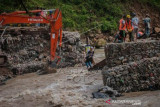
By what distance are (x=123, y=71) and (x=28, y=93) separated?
323 cm

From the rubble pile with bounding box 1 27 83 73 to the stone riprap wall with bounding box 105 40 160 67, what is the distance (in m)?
7.29

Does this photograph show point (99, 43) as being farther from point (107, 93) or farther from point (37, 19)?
point (107, 93)

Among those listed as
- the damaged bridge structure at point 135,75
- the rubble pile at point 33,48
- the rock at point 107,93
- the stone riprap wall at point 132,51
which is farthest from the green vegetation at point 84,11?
the rock at point 107,93

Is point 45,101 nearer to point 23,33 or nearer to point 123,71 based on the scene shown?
point 123,71

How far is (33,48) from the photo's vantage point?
1387cm

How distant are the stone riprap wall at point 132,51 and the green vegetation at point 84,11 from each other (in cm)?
1405

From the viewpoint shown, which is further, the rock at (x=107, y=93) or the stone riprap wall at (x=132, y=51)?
the stone riprap wall at (x=132, y=51)

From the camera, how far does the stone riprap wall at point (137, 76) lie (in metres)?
5.67

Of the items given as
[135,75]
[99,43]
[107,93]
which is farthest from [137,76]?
[99,43]

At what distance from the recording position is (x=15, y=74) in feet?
39.2

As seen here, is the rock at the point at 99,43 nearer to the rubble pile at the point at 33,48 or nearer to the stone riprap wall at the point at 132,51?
the rubble pile at the point at 33,48

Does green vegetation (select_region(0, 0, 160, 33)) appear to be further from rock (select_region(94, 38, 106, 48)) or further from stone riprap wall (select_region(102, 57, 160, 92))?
stone riprap wall (select_region(102, 57, 160, 92))

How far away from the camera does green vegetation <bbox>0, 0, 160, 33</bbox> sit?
67.0 feet

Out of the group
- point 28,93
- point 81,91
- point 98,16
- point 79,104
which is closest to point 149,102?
point 79,104
